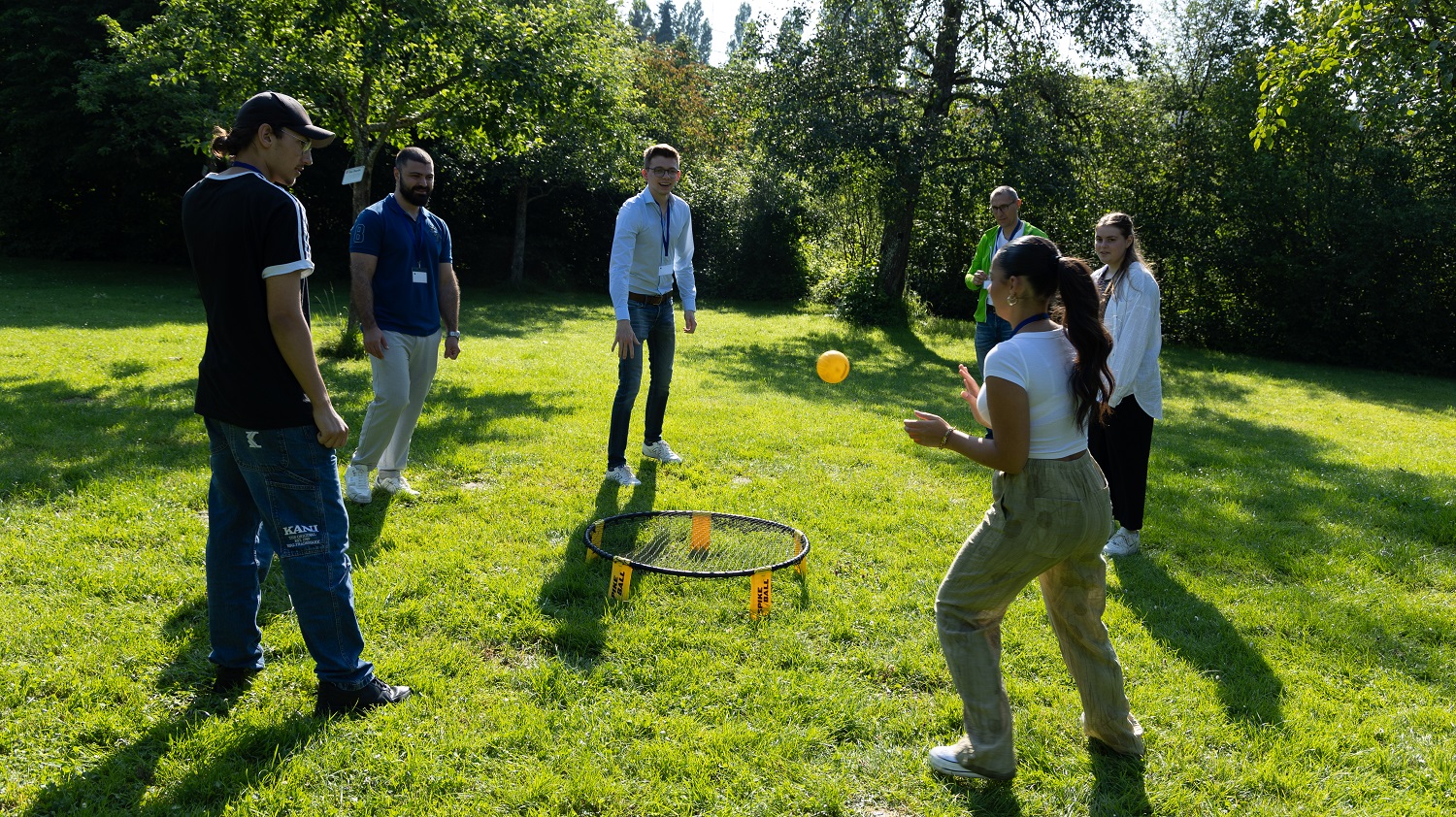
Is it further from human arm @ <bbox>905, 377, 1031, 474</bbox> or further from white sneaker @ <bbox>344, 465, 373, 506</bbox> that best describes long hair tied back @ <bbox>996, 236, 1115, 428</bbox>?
white sneaker @ <bbox>344, 465, 373, 506</bbox>

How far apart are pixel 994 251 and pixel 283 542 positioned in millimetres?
6185

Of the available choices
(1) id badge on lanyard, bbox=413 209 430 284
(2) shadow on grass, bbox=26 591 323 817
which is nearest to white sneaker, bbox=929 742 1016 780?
(2) shadow on grass, bbox=26 591 323 817

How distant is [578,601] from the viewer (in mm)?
4637

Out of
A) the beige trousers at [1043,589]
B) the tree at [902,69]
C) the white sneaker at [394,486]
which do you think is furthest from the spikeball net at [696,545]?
the tree at [902,69]

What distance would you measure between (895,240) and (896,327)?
2376mm

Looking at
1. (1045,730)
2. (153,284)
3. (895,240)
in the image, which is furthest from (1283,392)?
(153,284)

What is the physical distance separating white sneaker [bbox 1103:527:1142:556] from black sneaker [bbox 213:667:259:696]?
498 centimetres

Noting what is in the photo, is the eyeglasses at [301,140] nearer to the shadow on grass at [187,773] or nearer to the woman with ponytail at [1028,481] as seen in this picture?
the shadow on grass at [187,773]

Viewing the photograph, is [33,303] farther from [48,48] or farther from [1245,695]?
[1245,695]

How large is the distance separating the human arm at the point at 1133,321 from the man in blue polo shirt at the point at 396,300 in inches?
169

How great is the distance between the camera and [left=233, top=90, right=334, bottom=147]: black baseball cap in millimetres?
3150

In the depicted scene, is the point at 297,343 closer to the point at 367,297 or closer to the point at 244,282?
the point at 244,282

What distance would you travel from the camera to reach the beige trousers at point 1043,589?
9.76 feet

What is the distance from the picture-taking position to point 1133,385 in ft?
17.9
